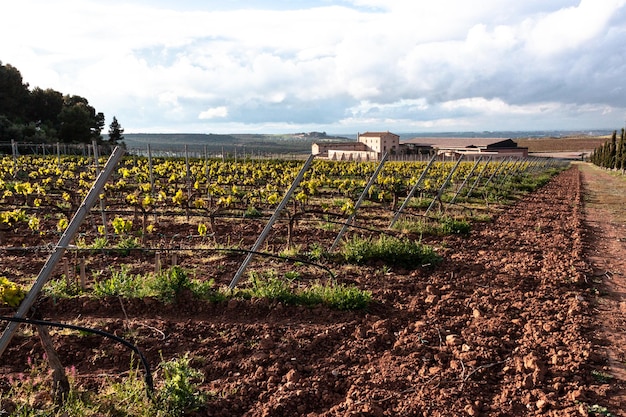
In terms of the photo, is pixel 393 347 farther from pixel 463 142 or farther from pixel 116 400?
pixel 463 142

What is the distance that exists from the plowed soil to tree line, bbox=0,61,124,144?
38.9 metres

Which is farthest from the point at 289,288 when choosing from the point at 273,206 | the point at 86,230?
the point at 273,206

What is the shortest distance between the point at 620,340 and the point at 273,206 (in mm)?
9637

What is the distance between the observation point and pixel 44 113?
46.5 m

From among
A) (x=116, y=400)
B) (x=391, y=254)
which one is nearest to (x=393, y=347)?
(x=116, y=400)

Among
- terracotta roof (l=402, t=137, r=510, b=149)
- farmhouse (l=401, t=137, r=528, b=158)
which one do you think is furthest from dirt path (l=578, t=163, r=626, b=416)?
terracotta roof (l=402, t=137, r=510, b=149)

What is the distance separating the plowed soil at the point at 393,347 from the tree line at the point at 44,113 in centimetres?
3893

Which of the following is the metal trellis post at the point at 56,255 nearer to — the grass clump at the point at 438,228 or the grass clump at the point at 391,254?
the grass clump at the point at 391,254

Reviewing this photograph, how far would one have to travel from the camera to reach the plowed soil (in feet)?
11.2

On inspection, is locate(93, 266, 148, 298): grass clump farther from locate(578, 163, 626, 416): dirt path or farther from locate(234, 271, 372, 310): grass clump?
locate(578, 163, 626, 416): dirt path

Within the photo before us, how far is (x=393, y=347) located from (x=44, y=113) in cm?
5150

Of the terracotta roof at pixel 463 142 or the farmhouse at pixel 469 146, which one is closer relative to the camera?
the farmhouse at pixel 469 146

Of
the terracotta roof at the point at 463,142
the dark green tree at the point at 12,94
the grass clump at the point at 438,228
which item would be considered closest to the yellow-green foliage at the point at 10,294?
the grass clump at the point at 438,228

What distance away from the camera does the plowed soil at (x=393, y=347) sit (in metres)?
3.40
